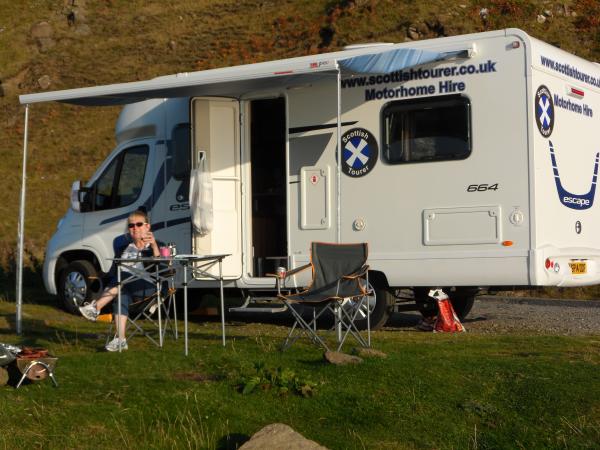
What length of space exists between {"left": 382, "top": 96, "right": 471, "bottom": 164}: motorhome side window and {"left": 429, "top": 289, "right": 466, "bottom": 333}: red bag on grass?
1.44 metres

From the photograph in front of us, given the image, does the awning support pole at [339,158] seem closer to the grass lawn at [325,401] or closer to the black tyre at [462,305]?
the grass lawn at [325,401]

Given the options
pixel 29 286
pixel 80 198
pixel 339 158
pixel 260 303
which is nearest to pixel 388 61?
pixel 339 158

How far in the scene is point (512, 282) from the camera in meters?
9.90

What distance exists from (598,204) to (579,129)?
87 centimetres

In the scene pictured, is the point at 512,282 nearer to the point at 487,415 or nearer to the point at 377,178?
the point at 377,178

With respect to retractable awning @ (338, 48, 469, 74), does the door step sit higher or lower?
lower

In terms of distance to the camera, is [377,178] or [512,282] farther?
[377,178]

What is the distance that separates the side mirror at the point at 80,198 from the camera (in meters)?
13.1

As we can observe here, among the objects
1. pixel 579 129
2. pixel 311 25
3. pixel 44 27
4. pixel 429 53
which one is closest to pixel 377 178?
pixel 429 53

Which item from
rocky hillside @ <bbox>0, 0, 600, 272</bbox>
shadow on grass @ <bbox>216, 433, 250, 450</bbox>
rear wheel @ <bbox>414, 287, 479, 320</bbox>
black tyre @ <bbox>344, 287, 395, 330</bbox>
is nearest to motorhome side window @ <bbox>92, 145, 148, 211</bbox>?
black tyre @ <bbox>344, 287, 395, 330</bbox>

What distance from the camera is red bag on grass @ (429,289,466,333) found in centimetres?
1072

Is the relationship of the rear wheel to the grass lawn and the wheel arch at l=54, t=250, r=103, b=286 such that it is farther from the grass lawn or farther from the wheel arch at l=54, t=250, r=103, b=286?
the wheel arch at l=54, t=250, r=103, b=286

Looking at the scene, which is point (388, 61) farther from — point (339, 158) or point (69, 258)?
point (69, 258)

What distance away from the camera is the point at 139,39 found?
129ft
